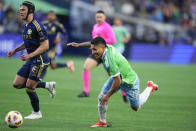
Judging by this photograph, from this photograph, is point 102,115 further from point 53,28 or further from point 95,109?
point 53,28

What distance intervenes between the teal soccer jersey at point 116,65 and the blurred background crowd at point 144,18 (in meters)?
20.2

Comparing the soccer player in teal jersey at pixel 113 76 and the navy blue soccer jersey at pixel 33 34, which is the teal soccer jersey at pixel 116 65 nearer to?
the soccer player in teal jersey at pixel 113 76

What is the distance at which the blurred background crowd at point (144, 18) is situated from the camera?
27703 millimetres

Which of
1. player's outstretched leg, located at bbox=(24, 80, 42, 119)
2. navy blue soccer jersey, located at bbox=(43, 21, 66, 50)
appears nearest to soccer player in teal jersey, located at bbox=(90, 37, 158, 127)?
player's outstretched leg, located at bbox=(24, 80, 42, 119)

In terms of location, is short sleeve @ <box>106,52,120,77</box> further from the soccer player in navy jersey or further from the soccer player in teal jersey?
the soccer player in navy jersey

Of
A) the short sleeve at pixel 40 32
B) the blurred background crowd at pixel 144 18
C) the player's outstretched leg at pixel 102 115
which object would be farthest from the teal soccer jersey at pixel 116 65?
the blurred background crowd at pixel 144 18

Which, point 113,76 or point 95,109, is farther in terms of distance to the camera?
point 95,109

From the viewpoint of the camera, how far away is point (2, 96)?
1158 cm

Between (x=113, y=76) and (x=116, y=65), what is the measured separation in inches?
8.7

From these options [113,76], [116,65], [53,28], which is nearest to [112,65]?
[116,65]

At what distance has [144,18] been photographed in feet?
105

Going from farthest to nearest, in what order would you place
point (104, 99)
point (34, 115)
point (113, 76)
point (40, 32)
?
1. point (34, 115)
2. point (40, 32)
3. point (104, 99)
4. point (113, 76)

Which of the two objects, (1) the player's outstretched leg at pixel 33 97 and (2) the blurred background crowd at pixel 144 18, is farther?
(2) the blurred background crowd at pixel 144 18

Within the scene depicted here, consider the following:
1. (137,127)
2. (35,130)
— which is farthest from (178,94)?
(35,130)
